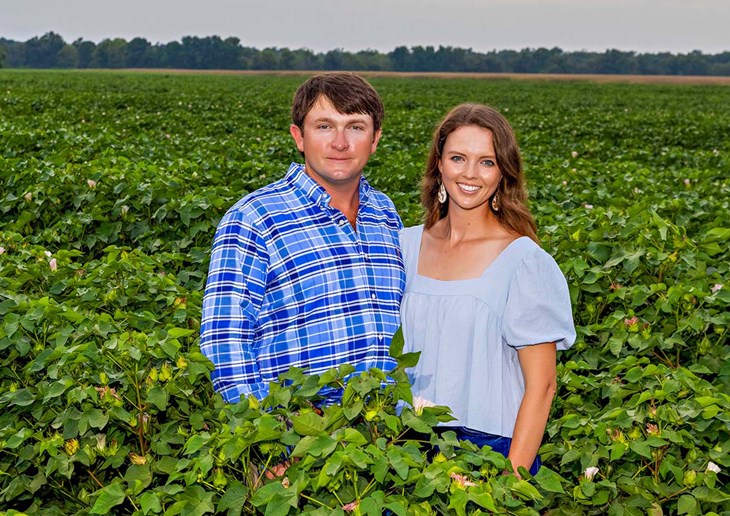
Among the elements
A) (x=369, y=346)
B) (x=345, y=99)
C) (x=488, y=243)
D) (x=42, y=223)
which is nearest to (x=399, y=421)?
(x=369, y=346)

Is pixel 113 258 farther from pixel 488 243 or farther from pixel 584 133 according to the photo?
pixel 584 133

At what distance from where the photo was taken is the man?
225cm

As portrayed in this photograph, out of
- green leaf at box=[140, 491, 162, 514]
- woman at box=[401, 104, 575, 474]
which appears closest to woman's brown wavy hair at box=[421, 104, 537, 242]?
woman at box=[401, 104, 575, 474]

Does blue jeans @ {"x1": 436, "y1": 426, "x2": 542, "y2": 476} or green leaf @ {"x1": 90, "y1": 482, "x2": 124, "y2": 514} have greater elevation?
green leaf @ {"x1": 90, "y1": 482, "x2": 124, "y2": 514}

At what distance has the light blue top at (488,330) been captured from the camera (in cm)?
225

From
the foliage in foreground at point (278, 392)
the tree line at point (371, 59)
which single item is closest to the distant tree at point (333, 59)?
the tree line at point (371, 59)

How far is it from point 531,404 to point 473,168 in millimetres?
687

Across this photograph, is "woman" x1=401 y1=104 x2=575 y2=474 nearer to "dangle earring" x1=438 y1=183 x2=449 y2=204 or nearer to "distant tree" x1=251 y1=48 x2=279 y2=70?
"dangle earring" x1=438 y1=183 x2=449 y2=204

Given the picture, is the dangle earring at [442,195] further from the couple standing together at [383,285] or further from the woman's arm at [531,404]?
the woman's arm at [531,404]

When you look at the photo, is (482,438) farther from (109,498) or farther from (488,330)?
(109,498)

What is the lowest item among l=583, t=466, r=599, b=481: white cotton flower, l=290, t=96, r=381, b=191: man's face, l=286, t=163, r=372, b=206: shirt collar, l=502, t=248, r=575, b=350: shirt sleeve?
l=583, t=466, r=599, b=481: white cotton flower

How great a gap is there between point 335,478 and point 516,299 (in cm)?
76

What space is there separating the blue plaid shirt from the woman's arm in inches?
15.8

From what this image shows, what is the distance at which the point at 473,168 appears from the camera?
2.45 meters
